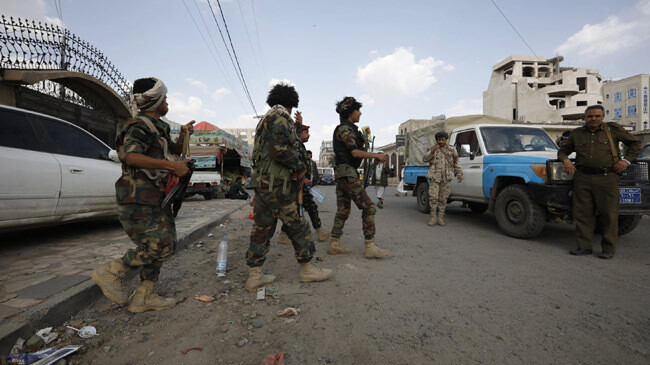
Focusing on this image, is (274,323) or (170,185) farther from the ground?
(170,185)

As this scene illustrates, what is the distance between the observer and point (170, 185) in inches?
91.2

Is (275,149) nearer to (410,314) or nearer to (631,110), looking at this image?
(410,314)

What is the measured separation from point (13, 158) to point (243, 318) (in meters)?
3.10

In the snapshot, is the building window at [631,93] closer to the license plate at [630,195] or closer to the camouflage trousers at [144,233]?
the license plate at [630,195]

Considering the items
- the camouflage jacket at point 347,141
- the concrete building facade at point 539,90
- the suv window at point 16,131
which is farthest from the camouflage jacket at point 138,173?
the concrete building facade at point 539,90

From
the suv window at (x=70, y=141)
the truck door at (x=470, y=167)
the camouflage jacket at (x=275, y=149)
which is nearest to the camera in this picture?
the camouflage jacket at (x=275, y=149)

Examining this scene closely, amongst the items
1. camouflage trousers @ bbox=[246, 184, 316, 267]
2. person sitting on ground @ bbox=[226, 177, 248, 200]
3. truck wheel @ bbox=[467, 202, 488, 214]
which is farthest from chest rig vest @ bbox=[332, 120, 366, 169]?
person sitting on ground @ bbox=[226, 177, 248, 200]

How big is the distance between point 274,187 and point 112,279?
1.35 metres

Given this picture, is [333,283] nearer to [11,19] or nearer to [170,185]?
[170,185]

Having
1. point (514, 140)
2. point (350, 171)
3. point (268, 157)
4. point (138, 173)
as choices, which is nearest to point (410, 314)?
point (268, 157)

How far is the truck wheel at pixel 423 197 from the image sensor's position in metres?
7.44

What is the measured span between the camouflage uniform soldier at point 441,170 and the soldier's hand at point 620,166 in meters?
2.29

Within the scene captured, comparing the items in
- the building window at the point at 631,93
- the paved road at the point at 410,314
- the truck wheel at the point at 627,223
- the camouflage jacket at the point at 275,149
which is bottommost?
the paved road at the point at 410,314

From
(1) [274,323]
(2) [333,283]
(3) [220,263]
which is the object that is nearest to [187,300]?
(3) [220,263]
